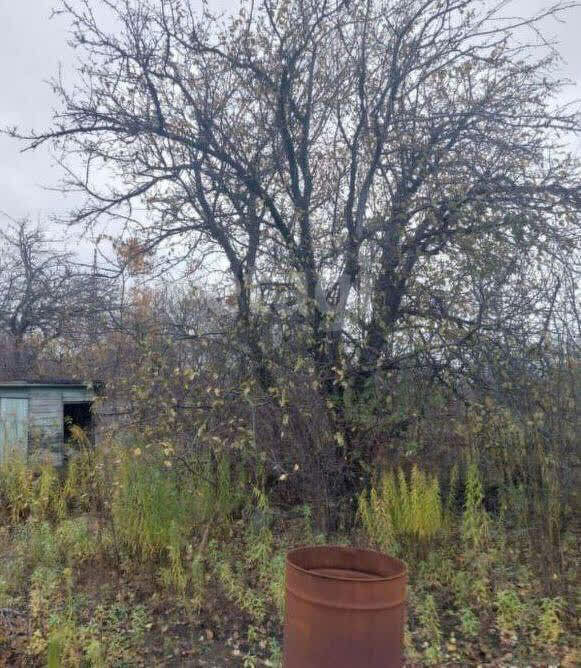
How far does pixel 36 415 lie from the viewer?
33.8 ft

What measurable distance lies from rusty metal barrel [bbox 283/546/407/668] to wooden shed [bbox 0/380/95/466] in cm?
762

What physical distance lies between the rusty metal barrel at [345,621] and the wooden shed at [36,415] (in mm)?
7615

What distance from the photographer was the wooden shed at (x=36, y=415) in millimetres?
10062

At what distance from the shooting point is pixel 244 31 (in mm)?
6859

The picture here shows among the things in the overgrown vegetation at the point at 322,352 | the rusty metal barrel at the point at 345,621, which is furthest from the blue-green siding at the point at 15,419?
the rusty metal barrel at the point at 345,621

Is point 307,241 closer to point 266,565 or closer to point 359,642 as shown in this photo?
point 266,565

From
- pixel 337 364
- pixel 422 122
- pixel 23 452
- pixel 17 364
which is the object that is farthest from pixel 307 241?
pixel 17 364

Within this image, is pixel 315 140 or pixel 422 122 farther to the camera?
pixel 315 140

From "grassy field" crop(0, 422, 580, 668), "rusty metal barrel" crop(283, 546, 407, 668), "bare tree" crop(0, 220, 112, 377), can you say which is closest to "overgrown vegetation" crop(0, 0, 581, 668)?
"grassy field" crop(0, 422, 580, 668)

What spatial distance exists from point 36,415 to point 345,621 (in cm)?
875

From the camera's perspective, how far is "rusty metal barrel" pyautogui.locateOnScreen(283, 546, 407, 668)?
8.91 ft

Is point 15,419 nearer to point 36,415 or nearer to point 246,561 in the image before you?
point 36,415

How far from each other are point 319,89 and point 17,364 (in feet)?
45.7

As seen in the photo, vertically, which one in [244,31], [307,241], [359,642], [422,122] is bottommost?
[359,642]
